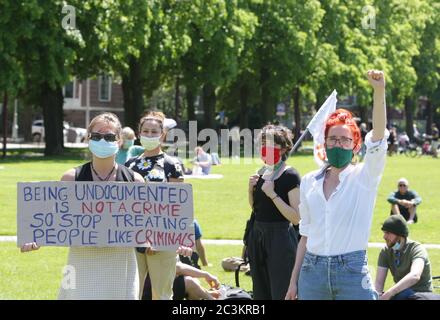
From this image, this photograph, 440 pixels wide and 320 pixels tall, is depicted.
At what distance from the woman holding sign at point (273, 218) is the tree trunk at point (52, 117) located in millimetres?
36926

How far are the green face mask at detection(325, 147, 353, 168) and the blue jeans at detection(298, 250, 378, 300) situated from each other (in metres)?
0.54

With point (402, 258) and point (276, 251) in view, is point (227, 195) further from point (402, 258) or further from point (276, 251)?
point (276, 251)

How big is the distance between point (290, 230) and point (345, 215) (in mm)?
2343

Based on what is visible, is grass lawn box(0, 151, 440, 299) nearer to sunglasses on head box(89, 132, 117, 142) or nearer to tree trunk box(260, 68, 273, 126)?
sunglasses on head box(89, 132, 117, 142)

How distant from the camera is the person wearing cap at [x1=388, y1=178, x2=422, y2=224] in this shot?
18969 mm

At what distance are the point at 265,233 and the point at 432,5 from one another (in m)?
70.7

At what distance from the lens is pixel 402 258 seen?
31.5 feet

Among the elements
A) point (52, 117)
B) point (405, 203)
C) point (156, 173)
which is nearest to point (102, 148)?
point (156, 173)

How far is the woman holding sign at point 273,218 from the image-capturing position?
816 cm

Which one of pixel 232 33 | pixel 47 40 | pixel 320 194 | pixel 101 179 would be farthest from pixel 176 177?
pixel 232 33

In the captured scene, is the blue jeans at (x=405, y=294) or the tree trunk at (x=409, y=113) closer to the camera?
the blue jeans at (x=405, y=294)

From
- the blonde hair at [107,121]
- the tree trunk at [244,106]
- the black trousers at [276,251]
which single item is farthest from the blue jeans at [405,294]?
the tree trunk at [244,106]

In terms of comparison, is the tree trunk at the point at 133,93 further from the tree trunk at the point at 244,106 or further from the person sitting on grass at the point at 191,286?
the person sitting on grass at the point at 191,286

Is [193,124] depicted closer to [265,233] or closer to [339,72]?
[339,72]
